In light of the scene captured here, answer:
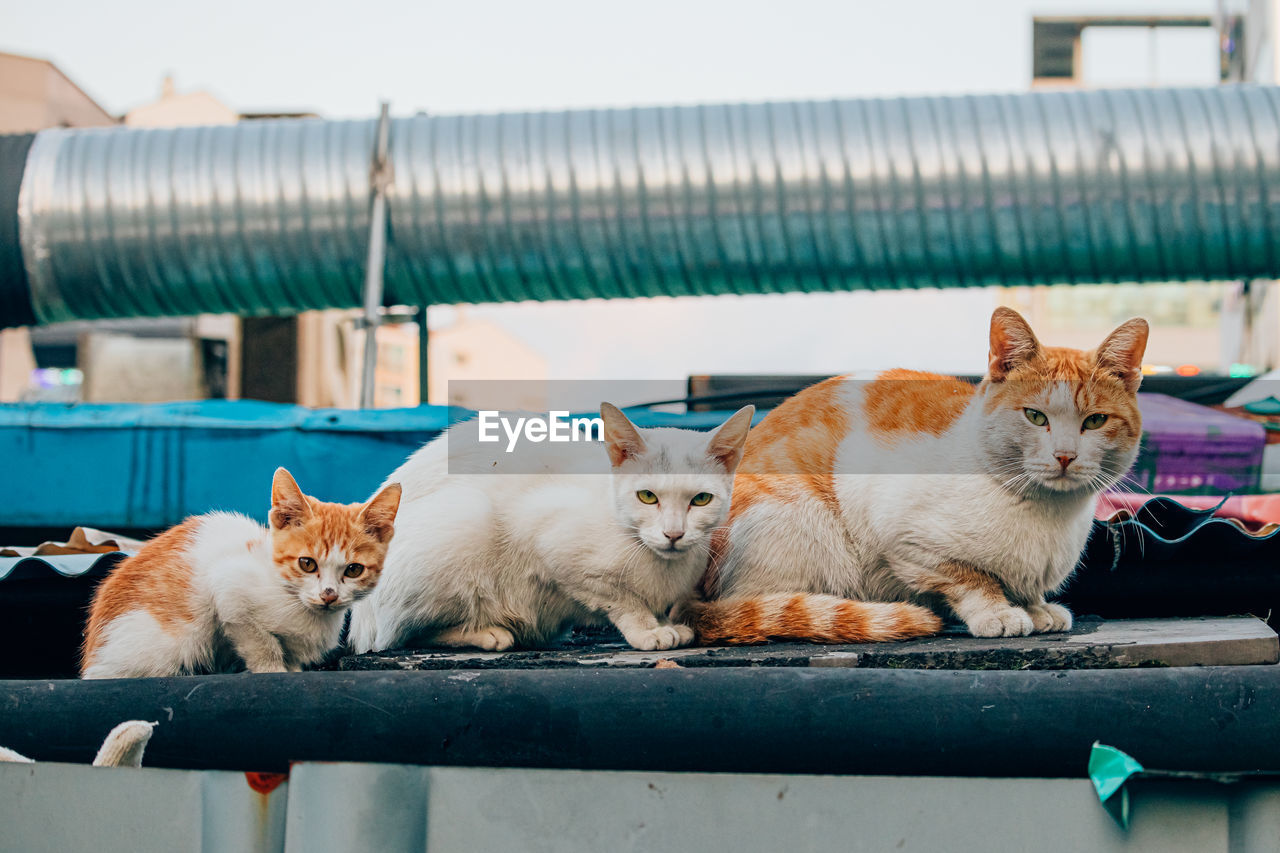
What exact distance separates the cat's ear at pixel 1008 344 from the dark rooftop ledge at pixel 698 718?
0.39 m

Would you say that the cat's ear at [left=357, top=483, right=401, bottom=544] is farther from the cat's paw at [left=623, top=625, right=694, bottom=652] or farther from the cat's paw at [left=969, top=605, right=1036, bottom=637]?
the cat's paw at [left=969, top=605, right=1036, bottom=637]

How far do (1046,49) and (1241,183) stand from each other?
19.0m

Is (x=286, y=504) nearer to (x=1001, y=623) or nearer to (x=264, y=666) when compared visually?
(x=264, y=666)

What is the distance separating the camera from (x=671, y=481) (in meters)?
1.37

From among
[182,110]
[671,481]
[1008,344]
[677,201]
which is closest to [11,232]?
[677,201]

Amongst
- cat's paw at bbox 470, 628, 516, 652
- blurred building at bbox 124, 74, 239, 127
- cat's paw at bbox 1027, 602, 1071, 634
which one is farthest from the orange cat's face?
blurred building at bbox 124, 74, 239, 127

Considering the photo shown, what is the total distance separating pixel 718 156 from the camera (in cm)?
386

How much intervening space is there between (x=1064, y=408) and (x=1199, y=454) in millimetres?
1710

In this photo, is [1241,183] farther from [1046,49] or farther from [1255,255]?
[1046,49]

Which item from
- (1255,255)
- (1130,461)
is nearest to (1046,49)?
(1255,255)

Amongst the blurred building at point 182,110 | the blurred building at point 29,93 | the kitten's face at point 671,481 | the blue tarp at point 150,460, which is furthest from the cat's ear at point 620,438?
the blurred building at point 182,110

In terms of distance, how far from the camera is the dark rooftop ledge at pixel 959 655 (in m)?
1.25

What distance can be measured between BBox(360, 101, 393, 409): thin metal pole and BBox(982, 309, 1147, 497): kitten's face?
2.95 meters

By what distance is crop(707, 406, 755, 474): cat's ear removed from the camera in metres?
1.40
